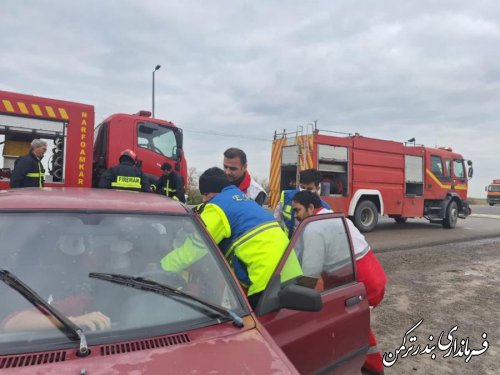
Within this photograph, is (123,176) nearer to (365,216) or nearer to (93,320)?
(93,320)

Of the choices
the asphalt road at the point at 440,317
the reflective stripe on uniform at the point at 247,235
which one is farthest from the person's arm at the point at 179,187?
the reflective stripe on uniform at the point at 247,235

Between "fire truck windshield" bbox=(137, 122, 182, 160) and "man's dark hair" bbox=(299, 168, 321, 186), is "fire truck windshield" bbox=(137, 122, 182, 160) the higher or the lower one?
the higher one

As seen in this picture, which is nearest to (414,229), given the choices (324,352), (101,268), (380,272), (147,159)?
(147,159)

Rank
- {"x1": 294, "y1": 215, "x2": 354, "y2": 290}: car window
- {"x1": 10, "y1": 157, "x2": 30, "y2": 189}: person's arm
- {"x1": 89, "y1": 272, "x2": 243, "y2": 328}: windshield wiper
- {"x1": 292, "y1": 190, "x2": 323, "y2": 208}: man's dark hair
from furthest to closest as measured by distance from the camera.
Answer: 1. {"x1": 10, "y1": 157, "x2": 30, "y2": 189}: person's arm
2. {"x1": 292, "y1": 190, "x2": 323, "y2": 208}: man's dark hair
3. {"x1": 294, "y1": 215, "x2": 354, "y2": 290}: car window
4. {"x1": 89, "y1": 272, "x2": 243, "y2": 328}: windshield wiper

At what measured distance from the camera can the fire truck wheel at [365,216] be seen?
12.1m

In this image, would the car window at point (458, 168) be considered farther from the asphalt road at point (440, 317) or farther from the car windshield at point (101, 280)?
the car windshield at point (101, 280)

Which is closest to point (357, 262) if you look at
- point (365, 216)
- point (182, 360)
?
point (182, 360)

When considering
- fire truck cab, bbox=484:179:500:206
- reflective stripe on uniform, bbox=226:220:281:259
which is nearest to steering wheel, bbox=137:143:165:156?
reflective stripe on uniform, bbox=226:220:281:259

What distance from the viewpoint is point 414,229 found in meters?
13.8

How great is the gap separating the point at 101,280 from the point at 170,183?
19.3 feet

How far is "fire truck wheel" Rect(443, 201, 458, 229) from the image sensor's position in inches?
560

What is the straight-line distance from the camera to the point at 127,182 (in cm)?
647

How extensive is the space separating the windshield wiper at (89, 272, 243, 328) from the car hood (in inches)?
5.5

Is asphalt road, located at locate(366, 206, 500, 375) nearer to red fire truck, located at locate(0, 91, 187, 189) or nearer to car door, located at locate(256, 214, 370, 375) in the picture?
car door, located at locate(256, 214, 370, 375)
